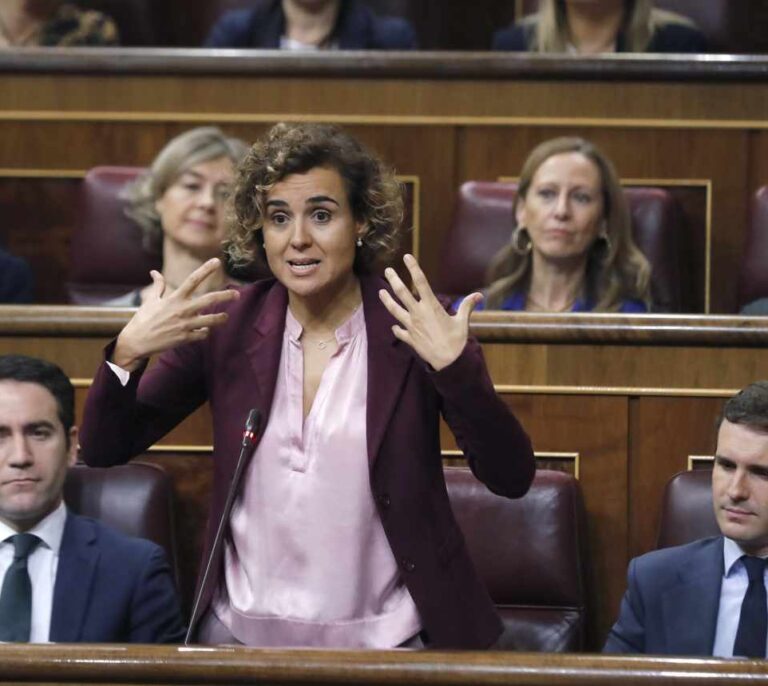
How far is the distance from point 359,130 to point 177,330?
0.83m

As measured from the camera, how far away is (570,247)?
1469 mm

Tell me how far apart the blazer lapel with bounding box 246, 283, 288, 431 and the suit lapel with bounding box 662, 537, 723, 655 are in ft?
1.03

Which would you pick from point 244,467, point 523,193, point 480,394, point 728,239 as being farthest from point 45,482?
point 728,239

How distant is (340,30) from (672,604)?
3.21ft

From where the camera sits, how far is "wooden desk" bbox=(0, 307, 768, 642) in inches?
45.4

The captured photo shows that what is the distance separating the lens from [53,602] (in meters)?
1.04

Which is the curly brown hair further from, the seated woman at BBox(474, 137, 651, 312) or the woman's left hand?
the seated woman at BBox(474, 137, 651, 312)

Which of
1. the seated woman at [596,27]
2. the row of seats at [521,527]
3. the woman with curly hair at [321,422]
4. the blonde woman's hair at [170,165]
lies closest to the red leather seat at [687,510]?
the row of seats at [521,527]

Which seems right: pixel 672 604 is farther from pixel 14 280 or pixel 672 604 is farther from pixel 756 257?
pixel 14 280

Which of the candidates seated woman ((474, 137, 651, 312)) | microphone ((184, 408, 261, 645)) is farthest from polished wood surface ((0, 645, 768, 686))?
seated woman ((474, 137, 651, 312))

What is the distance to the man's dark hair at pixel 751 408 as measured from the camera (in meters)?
1.01

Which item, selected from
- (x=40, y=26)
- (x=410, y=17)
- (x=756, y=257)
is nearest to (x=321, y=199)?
(x=756, y=257)

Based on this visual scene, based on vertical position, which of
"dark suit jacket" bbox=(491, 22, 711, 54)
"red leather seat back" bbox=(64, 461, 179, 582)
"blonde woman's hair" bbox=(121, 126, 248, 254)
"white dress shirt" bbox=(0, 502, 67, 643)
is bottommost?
"white dress shirt" bbox=(0, 502, 67, 643)

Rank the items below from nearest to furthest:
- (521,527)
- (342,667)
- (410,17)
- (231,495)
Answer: (342,667) < (231,495) < (521,527) < (410,17)
